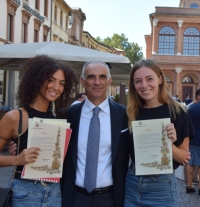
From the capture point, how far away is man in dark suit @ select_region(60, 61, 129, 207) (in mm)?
3021

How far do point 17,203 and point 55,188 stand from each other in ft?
0.99

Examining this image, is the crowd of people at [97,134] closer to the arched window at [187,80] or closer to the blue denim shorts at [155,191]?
the blue denim shorts at [155,191]

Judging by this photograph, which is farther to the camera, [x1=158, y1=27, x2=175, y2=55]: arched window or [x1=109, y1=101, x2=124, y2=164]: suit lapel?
[x1=158, y1=27, x2=175, y2=55]: arched window

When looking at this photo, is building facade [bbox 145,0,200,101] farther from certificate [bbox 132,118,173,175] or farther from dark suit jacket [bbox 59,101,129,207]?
certificate [bbox 132,118,173,175]

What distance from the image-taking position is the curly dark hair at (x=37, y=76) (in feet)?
9.43

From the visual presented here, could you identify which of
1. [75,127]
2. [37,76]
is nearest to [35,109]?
[37,76]

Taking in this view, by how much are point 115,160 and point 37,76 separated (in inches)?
36.5

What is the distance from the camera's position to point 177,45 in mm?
45406

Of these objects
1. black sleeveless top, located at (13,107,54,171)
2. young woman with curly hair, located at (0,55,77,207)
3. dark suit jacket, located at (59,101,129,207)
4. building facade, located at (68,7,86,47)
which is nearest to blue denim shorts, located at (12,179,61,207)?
young woman with curly hair, located at (0,55,77,207)

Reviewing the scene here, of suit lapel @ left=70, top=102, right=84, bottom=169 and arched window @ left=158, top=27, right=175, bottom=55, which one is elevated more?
arched window @ left=158, top=27, right=175, bottom=55

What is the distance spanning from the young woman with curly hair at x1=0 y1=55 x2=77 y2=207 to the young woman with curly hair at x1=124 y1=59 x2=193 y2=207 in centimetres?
57

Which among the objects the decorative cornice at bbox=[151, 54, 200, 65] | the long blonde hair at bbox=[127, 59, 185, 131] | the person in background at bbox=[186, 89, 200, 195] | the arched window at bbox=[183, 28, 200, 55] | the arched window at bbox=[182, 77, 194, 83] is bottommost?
the person in background at bbox=[186, 89, 200, 195]

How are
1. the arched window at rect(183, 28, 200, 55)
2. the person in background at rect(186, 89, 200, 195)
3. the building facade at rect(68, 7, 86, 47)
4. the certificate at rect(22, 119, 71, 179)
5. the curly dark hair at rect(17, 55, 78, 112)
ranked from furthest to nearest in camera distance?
the arched window at rect(183, 28, 200, 55)
the building facade at rect(68, 7, 86, 47)
the person in background at rect(186, 89, 200, 195)
the curly dark hair at rect(17, 55, 78, 112)
the certificate at rect(22, 119, 71, 179)

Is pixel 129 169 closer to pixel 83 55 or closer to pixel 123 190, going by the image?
pixel 123 190
